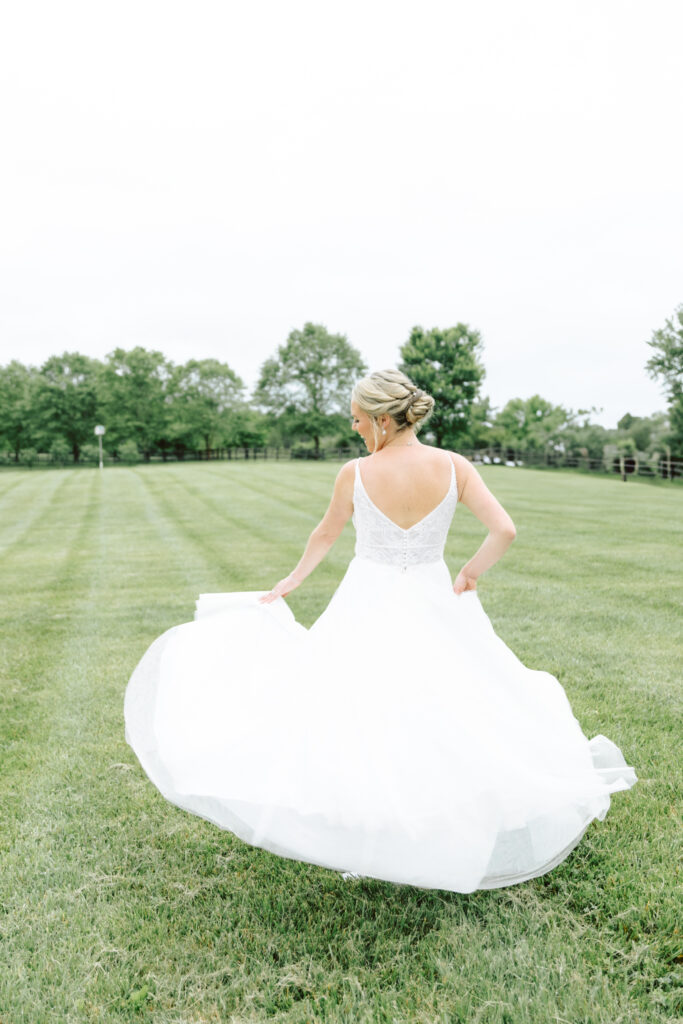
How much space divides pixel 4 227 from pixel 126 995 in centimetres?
7236

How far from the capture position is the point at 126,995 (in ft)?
8.29

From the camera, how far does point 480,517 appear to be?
3.27 meters

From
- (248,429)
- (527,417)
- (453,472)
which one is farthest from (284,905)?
(527,417)

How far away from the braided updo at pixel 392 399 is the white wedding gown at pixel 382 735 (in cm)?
36

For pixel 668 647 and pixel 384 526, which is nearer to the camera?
pixel 384 526

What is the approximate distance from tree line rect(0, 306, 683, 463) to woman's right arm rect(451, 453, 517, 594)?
60317 millimetres

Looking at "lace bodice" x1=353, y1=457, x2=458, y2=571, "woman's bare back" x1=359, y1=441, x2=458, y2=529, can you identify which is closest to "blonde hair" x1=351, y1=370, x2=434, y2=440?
"woman's bare back" x1=359, y1=441, x2=458, y2=529

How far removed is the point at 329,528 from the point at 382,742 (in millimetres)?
1198

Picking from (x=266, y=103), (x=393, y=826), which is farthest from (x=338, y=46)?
(x=393, y=826)

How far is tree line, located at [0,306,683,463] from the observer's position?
212 feet

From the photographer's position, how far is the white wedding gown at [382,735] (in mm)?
2635

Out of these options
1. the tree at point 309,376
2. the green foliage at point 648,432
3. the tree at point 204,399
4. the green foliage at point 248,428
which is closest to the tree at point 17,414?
the tree at point 204,399

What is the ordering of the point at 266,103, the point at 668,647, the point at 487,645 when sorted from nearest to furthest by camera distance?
1. the point at 487,645
2. the point at 668,647
3. the point at 266,103

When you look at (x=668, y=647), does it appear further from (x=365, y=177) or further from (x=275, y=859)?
(x=365, y=177)
